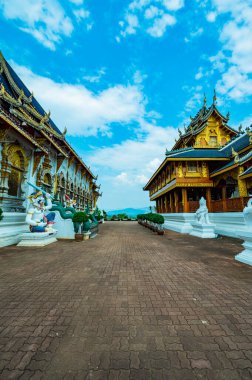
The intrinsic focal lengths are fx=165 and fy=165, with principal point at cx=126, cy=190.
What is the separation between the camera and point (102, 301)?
2736 millimetres

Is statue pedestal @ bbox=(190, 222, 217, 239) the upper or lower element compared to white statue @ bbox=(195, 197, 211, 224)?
lower

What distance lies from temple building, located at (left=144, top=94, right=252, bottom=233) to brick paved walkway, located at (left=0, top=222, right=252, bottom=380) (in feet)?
29.3

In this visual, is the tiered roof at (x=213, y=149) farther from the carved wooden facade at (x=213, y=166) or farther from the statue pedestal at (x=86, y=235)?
the statue pedestal at (x=86, y=235)

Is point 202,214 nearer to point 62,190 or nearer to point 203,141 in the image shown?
point 203,141

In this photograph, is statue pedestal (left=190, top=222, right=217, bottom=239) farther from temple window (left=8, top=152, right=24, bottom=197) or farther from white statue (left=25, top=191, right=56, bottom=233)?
temple window (left=8, top=152, right=24, bottom=197)

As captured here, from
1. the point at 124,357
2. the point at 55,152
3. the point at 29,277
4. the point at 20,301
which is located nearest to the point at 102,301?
the point at 124,357

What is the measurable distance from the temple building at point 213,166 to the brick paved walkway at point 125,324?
8936 millimetres

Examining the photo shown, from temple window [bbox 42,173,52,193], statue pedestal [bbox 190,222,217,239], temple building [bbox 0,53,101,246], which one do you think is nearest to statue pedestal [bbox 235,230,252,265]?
statue pedestal [bbox 190,222,217,239]

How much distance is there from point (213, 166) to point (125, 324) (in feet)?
55.5

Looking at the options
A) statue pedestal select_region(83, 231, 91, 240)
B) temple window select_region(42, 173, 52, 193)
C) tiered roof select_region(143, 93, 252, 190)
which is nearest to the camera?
statue pedestal select_region(83, 231, 91, 240)

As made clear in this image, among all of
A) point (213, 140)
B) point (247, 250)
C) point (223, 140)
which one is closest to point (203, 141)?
point (213, 140)

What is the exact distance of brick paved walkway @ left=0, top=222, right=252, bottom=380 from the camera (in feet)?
5.07

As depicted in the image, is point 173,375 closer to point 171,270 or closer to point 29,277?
point 171,270

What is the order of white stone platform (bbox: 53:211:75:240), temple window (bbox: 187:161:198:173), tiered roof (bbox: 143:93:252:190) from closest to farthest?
white stone platform (bbox: 53:211:75:240) < tiered roof (bbox: 143:93:252:190) < temple window (bbox: 187:161:198:173)
